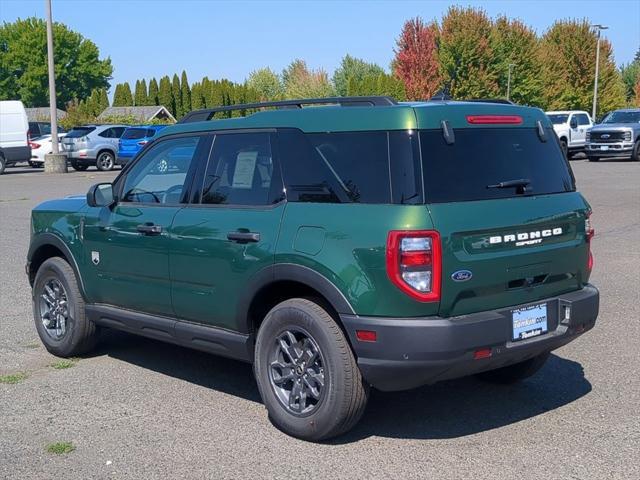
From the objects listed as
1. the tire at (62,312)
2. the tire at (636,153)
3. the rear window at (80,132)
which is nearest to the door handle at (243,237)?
the tire at (62,312)

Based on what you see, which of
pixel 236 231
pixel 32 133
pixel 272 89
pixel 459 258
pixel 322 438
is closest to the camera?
pixel 459 258

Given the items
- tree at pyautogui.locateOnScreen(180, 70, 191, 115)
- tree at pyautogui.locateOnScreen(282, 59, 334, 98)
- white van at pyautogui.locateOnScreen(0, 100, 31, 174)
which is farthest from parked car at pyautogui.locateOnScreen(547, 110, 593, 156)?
tree at pyautogui.locateOnScreen(282, 59, 334, 98)

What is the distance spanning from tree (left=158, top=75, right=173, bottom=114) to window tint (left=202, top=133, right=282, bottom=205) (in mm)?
67165

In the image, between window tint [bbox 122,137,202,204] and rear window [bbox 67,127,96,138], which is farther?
rear window [bbox 67,127,96,138]

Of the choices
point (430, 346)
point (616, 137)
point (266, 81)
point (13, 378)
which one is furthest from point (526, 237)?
point (266, 81)

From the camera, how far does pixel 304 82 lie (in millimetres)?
106750

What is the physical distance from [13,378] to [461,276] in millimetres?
3503

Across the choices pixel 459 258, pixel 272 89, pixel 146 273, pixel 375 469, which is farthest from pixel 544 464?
pixel 272 89

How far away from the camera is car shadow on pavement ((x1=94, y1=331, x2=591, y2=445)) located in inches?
201

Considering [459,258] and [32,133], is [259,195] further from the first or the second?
[32,133]

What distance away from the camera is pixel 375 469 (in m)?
4.46

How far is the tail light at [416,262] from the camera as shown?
437 centimetres

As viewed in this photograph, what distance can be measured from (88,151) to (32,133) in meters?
5.16

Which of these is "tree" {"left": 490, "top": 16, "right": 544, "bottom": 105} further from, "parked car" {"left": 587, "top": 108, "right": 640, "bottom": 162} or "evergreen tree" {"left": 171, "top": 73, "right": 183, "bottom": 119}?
"parked car" {"left": 587, "top": 108, "right": 640, "bottom": 162}
